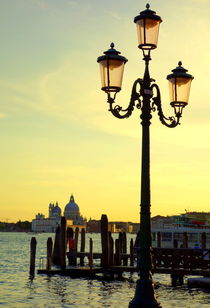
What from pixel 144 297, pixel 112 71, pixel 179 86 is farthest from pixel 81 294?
pixel 112 71

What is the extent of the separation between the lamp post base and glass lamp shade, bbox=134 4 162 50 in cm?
421

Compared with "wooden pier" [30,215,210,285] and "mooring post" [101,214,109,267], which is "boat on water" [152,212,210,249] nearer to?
"wooden pier" [30,215,210,285]

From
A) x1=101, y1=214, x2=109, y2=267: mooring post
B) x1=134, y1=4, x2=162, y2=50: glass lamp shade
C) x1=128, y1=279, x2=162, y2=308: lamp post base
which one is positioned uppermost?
x1=134, y1=4, x2=162, y2=50: glass lamp shade

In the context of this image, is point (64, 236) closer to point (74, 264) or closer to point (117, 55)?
point (74, 264)

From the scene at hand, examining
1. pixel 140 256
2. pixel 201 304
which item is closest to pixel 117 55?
pixel 140 256

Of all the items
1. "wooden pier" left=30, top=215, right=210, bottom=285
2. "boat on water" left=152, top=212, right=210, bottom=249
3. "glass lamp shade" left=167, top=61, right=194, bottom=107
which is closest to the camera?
"glass lamp shade" left=167, top=61, right=194, bottom=107

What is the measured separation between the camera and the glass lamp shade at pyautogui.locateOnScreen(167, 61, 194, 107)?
36.6ft

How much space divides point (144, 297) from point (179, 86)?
4.01 metres

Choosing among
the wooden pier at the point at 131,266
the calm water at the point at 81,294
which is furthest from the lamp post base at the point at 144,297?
the wooden pier at the point at 131,266

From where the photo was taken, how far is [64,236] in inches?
1374

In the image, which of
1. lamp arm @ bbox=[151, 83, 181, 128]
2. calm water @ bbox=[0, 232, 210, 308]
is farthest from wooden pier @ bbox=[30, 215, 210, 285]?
lamp arm @ bbox=[151, 83, 181, 128]

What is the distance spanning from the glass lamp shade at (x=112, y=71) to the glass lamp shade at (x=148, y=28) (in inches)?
18.6

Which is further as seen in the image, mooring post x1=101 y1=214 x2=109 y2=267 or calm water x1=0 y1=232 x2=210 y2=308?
mooring post x1=101 y1=214 x2=109 y2=267

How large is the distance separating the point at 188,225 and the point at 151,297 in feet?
161
